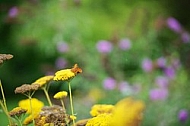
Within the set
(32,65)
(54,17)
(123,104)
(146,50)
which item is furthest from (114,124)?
(32,65)

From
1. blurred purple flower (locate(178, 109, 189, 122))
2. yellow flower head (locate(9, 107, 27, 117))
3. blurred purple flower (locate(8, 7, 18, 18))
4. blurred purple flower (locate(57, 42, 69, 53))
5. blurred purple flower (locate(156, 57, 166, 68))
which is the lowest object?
yellow flower head (locate(9, 107, 27, 117))

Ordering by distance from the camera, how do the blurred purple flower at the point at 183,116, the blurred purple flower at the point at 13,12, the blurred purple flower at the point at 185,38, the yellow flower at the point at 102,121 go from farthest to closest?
1. the blurred purple flower at the point at 13,12
2. the blurred purple flower at the point at 185,38
3. the blurred purple flower at the point at 183,116
4. the yellow flower at the point at 102,121

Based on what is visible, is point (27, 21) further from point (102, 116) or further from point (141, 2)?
point (102, 116)

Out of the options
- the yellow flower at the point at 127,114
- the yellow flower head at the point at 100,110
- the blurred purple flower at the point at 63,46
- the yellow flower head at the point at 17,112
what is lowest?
the yellow flower at the point at 127,114

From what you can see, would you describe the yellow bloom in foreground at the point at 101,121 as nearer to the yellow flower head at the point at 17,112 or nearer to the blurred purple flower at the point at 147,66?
the yellow flower head at the point at 17,112

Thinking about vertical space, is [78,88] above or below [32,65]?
below

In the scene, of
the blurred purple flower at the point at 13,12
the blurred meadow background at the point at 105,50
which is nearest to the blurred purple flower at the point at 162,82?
the blurred meadow background at the point at 105,50

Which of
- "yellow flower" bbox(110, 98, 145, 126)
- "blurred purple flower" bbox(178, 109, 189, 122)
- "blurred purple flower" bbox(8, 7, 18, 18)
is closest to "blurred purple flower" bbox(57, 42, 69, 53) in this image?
"blurred purple flower" bbox(8, 7, 18, 18)

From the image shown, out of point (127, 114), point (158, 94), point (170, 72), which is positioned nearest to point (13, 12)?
point (170, 72)

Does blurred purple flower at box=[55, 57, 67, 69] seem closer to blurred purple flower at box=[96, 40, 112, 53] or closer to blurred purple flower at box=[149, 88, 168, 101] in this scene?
blurred purple flower at box=[96, 40, 112, 53]
